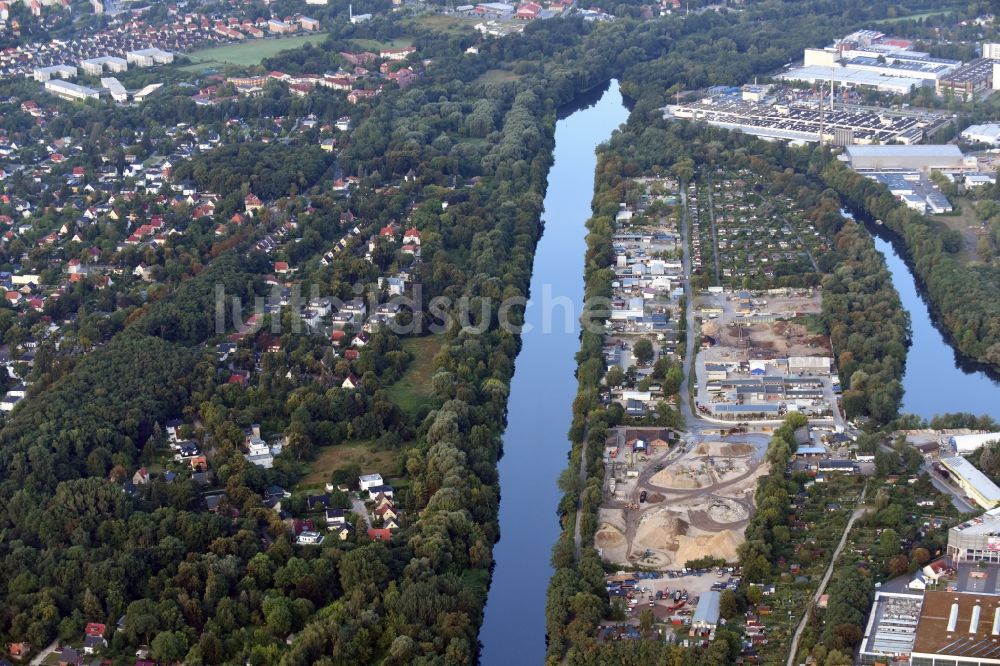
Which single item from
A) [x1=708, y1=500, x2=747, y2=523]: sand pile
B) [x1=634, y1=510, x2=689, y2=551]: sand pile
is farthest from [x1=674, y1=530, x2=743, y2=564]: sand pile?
[x1=708, y1=500, x2=747, y2=523]: sand pile

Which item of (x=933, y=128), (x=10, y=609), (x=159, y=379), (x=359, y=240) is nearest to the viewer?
(x=10, y=609)

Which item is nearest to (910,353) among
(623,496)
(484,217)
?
(623,496)

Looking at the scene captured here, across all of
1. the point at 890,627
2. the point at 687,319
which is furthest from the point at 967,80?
the point at 890,627

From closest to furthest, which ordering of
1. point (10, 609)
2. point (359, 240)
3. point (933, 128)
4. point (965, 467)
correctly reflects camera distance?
point (10, 609) → point (965, 467) → point (359, 240) → point (933, 128)

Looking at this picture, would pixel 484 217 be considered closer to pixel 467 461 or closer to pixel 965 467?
pixel 467 461

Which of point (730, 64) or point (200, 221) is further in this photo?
point (730, 64)

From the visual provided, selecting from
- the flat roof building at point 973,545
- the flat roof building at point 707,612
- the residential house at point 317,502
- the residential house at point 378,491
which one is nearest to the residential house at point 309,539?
the residential house at point 317,502
